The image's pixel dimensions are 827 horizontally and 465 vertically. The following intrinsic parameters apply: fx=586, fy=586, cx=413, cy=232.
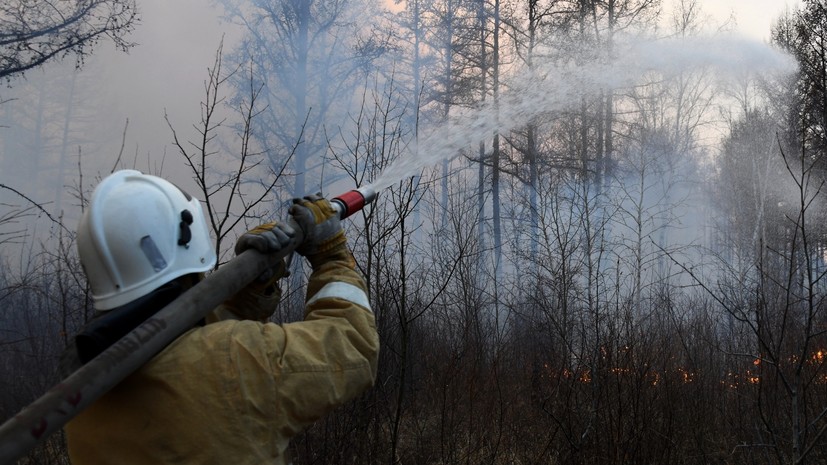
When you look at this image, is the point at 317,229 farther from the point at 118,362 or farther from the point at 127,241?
the point at 118,362

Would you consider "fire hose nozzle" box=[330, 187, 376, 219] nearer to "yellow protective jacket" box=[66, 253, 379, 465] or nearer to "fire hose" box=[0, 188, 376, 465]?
"fire hose" box=[0, 188, 376, 465]

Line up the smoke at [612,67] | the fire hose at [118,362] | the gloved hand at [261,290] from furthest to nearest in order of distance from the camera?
the smoke at [612,67]
the gloved hand at [261,290]
the fire hose at [118,362]

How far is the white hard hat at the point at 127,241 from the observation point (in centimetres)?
150

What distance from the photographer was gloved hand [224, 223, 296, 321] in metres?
1.65

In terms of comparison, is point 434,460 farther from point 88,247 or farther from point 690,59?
point 690,59

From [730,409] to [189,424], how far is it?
6.17 meters

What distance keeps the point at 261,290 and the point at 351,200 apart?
1.43ft

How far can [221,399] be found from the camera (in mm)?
1292

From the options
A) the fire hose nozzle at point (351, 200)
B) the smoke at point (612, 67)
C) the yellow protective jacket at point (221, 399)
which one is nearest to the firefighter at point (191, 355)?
the yellow protective jacket at point (221, 399)

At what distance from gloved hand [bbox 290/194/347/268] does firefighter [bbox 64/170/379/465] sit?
0.26 feet

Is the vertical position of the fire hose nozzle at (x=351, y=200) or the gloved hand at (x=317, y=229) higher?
the fire hose nozzle at (x=351, y=200)

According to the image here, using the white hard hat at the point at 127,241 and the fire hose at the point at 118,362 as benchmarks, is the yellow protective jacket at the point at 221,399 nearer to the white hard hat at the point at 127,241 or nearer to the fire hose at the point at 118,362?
the fire hose at the point at 118,362

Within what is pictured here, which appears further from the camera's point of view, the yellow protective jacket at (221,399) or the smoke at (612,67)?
the smoke at (612,67)

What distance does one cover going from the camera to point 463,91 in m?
16.8
